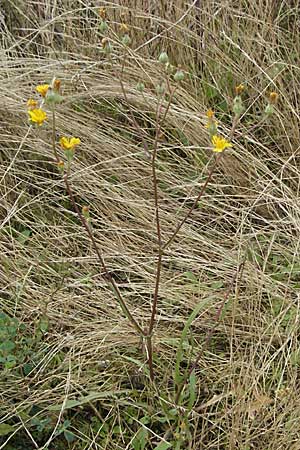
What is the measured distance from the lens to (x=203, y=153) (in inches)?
77.0

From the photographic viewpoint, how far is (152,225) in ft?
5.77

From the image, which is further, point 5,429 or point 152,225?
point 152,225

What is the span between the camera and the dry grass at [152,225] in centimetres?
138

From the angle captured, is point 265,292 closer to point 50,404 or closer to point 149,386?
point 149,386

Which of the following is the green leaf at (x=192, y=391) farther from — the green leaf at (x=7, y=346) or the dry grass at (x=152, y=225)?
the green leaf at (x=7, y=346)

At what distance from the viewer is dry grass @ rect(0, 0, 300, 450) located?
4.52ft

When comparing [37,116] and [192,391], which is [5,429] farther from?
[37,116]

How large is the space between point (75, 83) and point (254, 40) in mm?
571

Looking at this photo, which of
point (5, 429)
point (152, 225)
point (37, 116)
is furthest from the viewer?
point (152, 225)

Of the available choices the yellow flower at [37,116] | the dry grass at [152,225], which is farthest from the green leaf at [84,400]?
the yellow flower at [37,116]

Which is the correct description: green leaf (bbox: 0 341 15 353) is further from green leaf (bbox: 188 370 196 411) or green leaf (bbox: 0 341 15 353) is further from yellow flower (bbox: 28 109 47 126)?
yellow flower (bbox: 28 109 47 126)

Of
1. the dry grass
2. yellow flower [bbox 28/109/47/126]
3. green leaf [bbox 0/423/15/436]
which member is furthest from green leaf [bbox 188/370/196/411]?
yellow flower [bbox 28/109/47/126]

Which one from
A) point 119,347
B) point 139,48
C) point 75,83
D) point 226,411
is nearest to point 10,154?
point 75,83

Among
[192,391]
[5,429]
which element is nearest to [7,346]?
[5,429]
